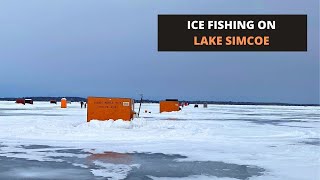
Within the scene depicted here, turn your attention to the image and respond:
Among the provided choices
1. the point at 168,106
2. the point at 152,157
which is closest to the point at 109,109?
the point at 152,157

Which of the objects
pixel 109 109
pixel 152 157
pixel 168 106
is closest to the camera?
pixel 152 157

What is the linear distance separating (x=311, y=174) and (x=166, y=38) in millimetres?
15083

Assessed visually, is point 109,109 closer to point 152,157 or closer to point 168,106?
point 152,157

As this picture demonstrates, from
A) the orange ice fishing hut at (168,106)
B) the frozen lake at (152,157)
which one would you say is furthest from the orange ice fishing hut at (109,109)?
the orange ice fishing hut at (168,106)

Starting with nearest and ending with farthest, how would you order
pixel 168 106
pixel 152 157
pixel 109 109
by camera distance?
1. pixel 152 157
2. pixel 109 109
3. pixel 168 106

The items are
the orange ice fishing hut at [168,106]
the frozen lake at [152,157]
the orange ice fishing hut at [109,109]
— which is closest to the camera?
the frozen lake at [152,157]

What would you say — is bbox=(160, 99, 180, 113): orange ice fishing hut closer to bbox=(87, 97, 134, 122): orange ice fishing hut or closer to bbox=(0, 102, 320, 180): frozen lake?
bbox=(87, 97, 134, 122): orange ice fishing hut

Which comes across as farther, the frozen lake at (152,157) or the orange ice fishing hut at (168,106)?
the orange ice fishing hut at (168,106)

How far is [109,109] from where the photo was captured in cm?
2197

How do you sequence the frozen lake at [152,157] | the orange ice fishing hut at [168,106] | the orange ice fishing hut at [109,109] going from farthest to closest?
the orange ice fishing hut at [168,106] < the orange ice fishing hut at [109,109] < the frozen lake at [152,157]

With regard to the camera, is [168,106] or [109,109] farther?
[168,106]

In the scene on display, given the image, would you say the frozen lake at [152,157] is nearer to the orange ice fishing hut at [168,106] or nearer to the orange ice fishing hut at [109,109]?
the orange ice fishing hut at [109,109]

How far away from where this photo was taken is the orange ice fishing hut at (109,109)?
21.9 meters

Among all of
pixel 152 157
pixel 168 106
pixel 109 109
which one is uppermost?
pixel 109 109
